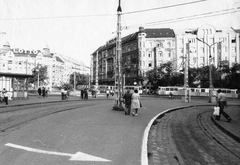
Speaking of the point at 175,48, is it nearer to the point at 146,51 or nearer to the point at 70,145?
the point at 146,51

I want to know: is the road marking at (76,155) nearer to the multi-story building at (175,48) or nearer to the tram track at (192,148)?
the tram track at (192,148)

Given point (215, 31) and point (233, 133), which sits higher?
point (215, 31)

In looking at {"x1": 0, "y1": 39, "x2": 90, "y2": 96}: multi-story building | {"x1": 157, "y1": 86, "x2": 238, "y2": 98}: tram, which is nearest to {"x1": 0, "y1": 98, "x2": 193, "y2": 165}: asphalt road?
{"x1": 157, "y1": 86, "x2": 238, "y2": 98}: tram

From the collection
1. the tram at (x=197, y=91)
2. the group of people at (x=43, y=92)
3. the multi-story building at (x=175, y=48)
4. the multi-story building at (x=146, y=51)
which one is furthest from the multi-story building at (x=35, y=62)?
the tram at (x=197, y=91)

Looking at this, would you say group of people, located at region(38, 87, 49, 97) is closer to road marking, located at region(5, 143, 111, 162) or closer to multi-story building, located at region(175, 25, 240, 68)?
Answer: road marking, located at region(5, 143, 111, 162)

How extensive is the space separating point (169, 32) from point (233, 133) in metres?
65.2

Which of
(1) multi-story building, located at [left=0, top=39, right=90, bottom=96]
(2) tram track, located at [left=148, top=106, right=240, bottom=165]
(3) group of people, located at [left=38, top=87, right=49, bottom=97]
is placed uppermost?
(1) multi-story building, located at [left=0, top=39, right=90, bottom=96]

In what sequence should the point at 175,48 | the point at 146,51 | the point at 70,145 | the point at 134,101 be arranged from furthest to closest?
the point at 146,51, the point at 175,48, the point at 134,101, the point at 70,145

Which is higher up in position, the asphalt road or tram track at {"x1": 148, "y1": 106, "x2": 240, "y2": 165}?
the asphalt road

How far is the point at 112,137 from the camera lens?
698 centimetres

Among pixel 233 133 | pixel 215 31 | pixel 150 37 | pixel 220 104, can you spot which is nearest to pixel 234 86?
pixel 215 31

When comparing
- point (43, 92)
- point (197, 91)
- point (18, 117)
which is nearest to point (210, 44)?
point (197, 91)

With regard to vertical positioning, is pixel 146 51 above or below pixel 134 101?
above

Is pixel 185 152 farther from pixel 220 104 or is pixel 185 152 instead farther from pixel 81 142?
pixel 220 104
